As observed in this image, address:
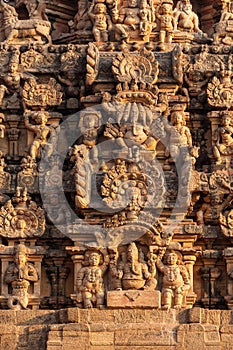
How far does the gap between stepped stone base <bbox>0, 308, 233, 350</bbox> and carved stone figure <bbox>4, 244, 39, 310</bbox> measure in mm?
733

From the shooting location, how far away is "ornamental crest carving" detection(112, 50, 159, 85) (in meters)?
29.9

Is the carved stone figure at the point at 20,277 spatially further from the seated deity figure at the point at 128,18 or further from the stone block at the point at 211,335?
the seated deity figure at the point at 128,18

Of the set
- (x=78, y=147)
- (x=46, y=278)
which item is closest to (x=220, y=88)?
(x=78, y=147)

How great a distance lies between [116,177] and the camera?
29125 millimetres

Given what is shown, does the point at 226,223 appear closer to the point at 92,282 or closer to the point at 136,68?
the point at 92,282

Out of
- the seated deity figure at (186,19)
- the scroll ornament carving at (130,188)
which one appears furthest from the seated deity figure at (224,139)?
the seated deity figure at (186,19)

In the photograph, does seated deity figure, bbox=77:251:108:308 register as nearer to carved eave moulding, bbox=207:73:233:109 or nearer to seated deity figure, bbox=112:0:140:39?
carved eave moulding, bbox=207:73:233:109

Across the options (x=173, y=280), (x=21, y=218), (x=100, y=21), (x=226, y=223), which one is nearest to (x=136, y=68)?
(x=100, y=21)

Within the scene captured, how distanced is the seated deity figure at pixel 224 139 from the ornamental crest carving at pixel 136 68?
145 centimetres

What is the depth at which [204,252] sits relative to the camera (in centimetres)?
2902

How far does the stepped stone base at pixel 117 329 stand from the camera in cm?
2706

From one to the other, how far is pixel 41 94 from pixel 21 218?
238cm

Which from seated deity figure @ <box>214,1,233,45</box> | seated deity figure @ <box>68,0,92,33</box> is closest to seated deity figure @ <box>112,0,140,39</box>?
seated deity figure @ <box>68,0,92,33</box>

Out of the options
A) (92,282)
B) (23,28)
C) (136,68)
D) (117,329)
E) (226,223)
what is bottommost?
(117,329)
